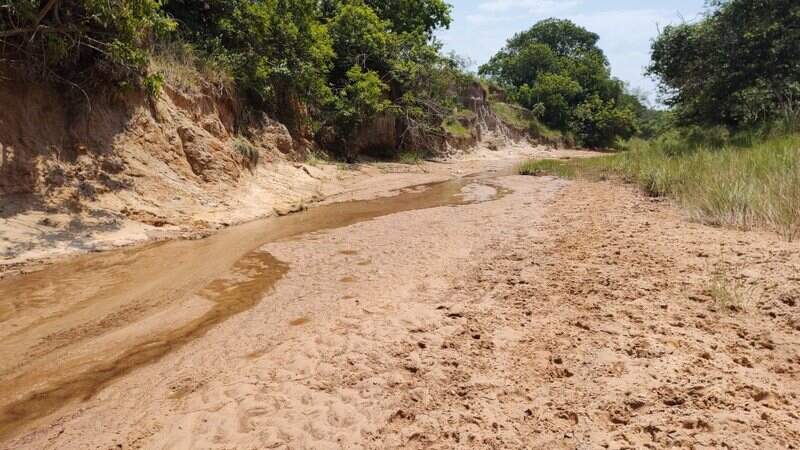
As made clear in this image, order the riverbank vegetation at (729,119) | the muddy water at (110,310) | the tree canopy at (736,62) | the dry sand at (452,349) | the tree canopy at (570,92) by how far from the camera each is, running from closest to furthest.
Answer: the dry sand at (452,349) < the muddy water at (110,310) < the riverbank vegetation at (729,119) < the tree canopy at (736,62) < the tree canopy at (570,92)

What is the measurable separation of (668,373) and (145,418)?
→ 2773 mm

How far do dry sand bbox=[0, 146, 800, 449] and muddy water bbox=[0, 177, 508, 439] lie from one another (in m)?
0.03

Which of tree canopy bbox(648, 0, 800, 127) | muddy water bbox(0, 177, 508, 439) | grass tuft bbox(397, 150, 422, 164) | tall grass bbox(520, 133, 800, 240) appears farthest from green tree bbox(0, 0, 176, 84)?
tree canopy bbox(648, 0, 800, 127)

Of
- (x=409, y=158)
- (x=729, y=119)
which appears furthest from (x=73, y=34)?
(x=729, y=119)

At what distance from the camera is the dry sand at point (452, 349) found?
211 centimetres

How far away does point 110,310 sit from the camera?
159 inches

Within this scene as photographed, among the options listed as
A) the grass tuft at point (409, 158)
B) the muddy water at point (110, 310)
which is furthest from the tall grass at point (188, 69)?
the grass tuft at point (409, 158)

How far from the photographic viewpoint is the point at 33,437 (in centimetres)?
233

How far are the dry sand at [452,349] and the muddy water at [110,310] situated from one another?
1.1 inches

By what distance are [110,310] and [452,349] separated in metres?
3.17

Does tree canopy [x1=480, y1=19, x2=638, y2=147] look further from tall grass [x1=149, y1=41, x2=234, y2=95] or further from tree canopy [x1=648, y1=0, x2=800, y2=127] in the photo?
tall grass [x1=149, y1=41, x2=234, y2=95]

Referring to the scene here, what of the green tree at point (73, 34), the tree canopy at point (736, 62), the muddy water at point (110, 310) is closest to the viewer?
the muddy water at point (110, 310)

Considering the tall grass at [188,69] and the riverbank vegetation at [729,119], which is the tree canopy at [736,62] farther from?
the tall grass at [188,69]

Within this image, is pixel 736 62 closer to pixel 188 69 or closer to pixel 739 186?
pixel 739 186
